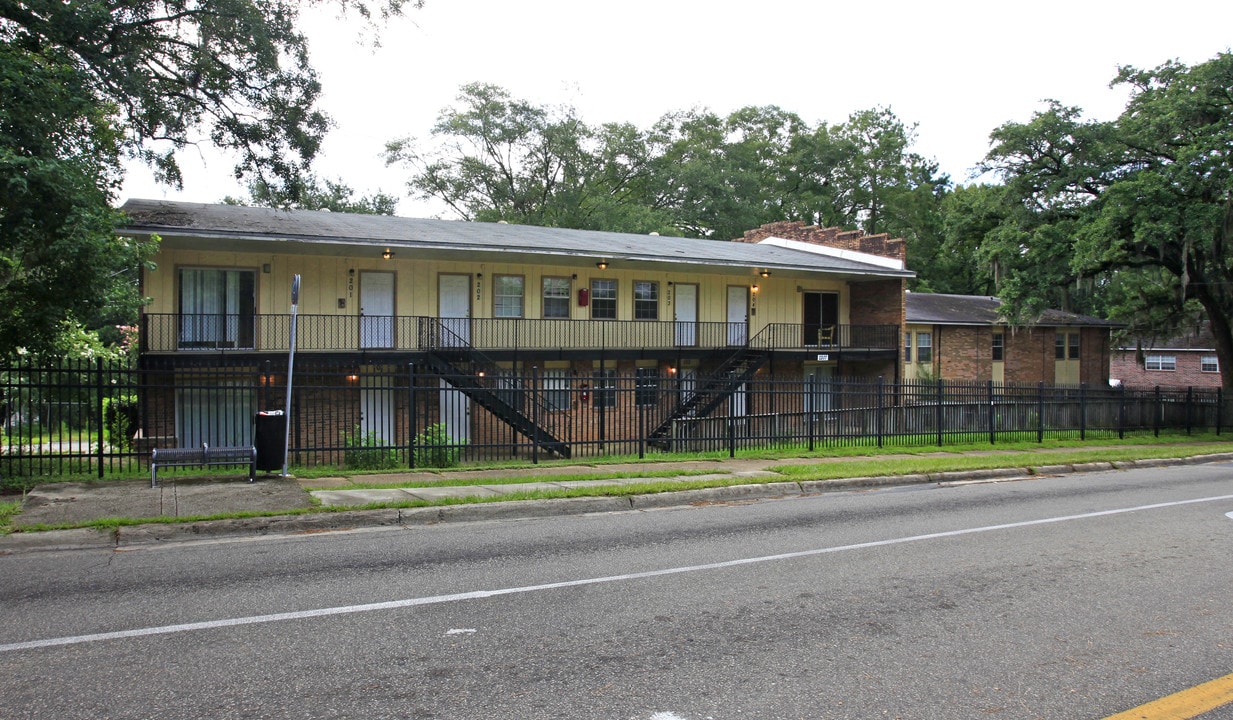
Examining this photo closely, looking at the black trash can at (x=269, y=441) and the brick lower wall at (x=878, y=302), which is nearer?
the black trash can at (x=269, y=441)

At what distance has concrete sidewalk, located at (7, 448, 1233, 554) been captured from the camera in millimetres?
9078

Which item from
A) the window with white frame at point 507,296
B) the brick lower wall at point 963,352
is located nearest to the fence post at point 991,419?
the window with white frame at point 507,296

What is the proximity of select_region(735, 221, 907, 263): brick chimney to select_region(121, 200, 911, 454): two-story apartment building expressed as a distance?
14cm

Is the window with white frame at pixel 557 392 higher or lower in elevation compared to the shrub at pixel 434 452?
higher

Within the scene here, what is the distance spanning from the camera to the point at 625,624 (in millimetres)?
6012

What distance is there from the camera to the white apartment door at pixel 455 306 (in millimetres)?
24312

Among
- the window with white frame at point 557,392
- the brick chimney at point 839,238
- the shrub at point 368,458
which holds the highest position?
the brick chimney at point 839,238

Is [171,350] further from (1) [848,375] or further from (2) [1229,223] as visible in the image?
(2) [1229,223]

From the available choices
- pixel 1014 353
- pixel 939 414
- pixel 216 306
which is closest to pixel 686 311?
pixel 939 414

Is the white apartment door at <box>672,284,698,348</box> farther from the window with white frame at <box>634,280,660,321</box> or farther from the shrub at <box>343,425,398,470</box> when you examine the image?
the shrub at <box>343,425,398,470</box>

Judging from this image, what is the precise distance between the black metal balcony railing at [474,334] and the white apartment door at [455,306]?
4cm

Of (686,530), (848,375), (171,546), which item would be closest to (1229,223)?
(848,375)

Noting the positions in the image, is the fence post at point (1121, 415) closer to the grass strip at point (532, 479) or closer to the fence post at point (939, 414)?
the fence post at point (939, 414)

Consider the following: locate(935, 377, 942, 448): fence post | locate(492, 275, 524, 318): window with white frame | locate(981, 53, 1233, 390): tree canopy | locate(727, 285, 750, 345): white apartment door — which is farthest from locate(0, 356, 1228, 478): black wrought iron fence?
locate(981, 53, 1233, 390): tree canopy
